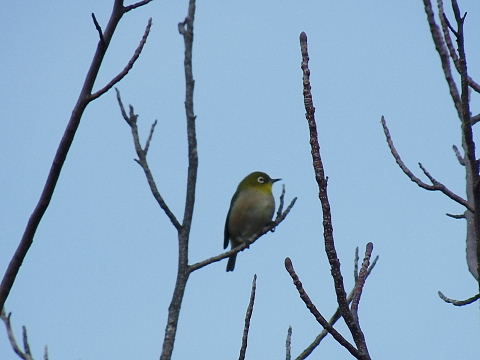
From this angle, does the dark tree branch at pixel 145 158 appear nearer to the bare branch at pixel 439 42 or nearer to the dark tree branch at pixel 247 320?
the dark tree branch at pixel 247 320

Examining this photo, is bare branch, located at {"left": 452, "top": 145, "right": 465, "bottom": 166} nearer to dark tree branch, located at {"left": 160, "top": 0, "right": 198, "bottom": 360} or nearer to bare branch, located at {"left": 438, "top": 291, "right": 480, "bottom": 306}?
bare branch, located at {"left": 438, "top": 291, "right": 480, "bottom": 306}

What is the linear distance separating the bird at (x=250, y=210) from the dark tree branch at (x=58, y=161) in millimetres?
7264

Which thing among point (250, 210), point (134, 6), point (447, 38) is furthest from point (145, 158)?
point (250, 210)

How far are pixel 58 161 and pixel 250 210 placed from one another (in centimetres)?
760

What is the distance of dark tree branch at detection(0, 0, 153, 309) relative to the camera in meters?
2.10

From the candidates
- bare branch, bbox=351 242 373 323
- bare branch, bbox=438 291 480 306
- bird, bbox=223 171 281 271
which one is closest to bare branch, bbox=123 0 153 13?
bare branch, bbox=351 242 373 323

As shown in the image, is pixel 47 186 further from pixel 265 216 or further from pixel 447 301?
pixel 265 216

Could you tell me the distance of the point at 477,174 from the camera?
2.19 m

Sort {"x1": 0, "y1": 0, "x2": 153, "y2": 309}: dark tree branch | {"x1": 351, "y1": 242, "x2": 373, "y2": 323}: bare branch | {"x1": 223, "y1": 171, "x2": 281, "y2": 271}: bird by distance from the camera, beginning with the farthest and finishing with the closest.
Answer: {"x1": 223, "y1": 171, "x2": 281, "y2": 271}: bird → {"x1": 351, "y1": 242, "x2": 373, "y2": 323}: bare branch → {"x1": 0, "y1": 0, "x2": 153, "y2": 309}: dark tree branch

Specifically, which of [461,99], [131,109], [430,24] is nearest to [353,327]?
[461,99]

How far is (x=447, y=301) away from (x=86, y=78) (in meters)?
1.98

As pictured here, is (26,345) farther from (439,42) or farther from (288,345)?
(439,42)

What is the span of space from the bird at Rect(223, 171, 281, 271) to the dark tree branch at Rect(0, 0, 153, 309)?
7264mm

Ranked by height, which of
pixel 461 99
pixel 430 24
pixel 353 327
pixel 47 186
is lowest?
pixel 353 327
